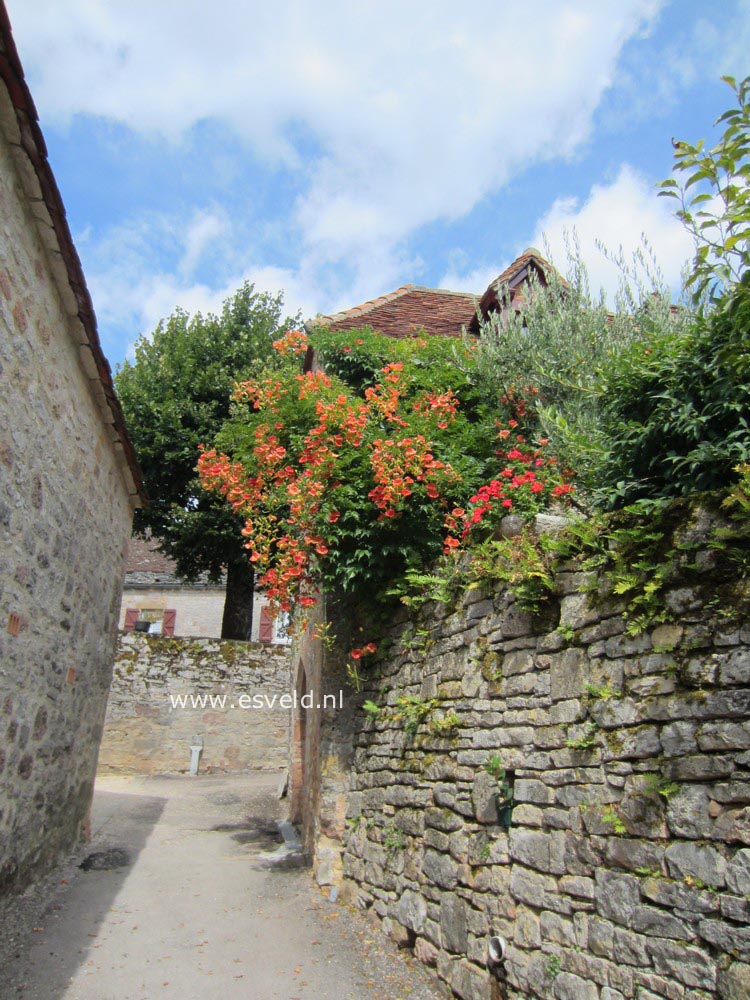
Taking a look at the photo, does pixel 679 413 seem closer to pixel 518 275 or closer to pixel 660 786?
pixel 660 786

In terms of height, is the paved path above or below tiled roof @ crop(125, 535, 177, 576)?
below

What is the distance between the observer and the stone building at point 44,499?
4.20 meters

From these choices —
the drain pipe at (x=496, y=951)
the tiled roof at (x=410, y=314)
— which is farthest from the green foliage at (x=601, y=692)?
the tiled roof at (x=410, y=314)

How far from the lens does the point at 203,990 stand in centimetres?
458

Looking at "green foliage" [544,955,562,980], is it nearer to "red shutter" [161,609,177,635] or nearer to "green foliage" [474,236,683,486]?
"green foliage" [474,236,683,486]

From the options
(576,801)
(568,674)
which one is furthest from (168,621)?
A: (576,801)

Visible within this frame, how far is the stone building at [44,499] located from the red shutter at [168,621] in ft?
64.6

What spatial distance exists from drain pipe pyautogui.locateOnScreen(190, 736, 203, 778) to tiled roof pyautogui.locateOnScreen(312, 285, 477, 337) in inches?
353

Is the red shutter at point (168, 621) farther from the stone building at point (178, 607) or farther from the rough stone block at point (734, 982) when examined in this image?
the rough stone block at point (734, 982)

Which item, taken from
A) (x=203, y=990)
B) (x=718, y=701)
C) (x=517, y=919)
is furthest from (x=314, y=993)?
(x=718, y=701)

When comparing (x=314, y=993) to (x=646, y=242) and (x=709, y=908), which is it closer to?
(x=709, y=908)

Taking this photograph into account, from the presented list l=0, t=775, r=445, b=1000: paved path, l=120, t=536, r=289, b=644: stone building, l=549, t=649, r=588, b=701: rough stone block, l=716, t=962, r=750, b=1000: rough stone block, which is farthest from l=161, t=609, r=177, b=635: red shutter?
l=716, t=962, r=750, b=1000: rough stone block

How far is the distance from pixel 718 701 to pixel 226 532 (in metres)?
13.5

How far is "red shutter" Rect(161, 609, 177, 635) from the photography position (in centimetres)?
2662
